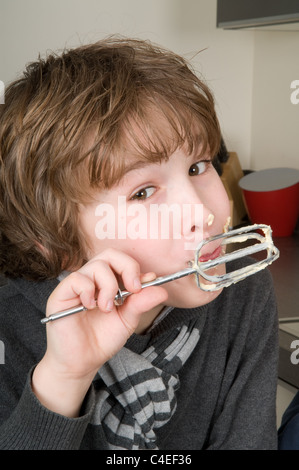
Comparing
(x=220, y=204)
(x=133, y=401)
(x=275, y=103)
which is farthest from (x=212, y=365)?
(x=275, y=103)

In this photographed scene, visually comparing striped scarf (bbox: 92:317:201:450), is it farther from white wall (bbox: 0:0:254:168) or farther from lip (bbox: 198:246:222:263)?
white wall (bbox: 0:0:254:168)

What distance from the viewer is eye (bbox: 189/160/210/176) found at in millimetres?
872

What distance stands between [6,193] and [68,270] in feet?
0.49

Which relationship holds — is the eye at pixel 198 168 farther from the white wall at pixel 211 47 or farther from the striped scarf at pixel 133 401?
the white wall at pixel 211 47

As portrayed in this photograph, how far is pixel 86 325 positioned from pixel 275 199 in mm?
1225

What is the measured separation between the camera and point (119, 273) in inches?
29.0

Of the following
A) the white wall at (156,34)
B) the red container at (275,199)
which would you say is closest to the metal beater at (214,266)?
the red container at (275,199)

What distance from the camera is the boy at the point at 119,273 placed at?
765 mm

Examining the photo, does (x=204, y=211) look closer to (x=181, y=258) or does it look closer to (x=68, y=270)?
(x=181, y=258)

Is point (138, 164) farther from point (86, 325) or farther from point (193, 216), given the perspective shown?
point (86, 325)

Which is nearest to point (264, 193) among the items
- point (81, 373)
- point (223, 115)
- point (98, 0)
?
point (223, 115)

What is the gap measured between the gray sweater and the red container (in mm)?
838

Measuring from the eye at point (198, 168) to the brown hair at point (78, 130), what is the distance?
2cm

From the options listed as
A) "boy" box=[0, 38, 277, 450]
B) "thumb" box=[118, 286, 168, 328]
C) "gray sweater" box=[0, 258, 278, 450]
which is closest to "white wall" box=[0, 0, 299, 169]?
"boy" box=[0, 38, 277, 450]
